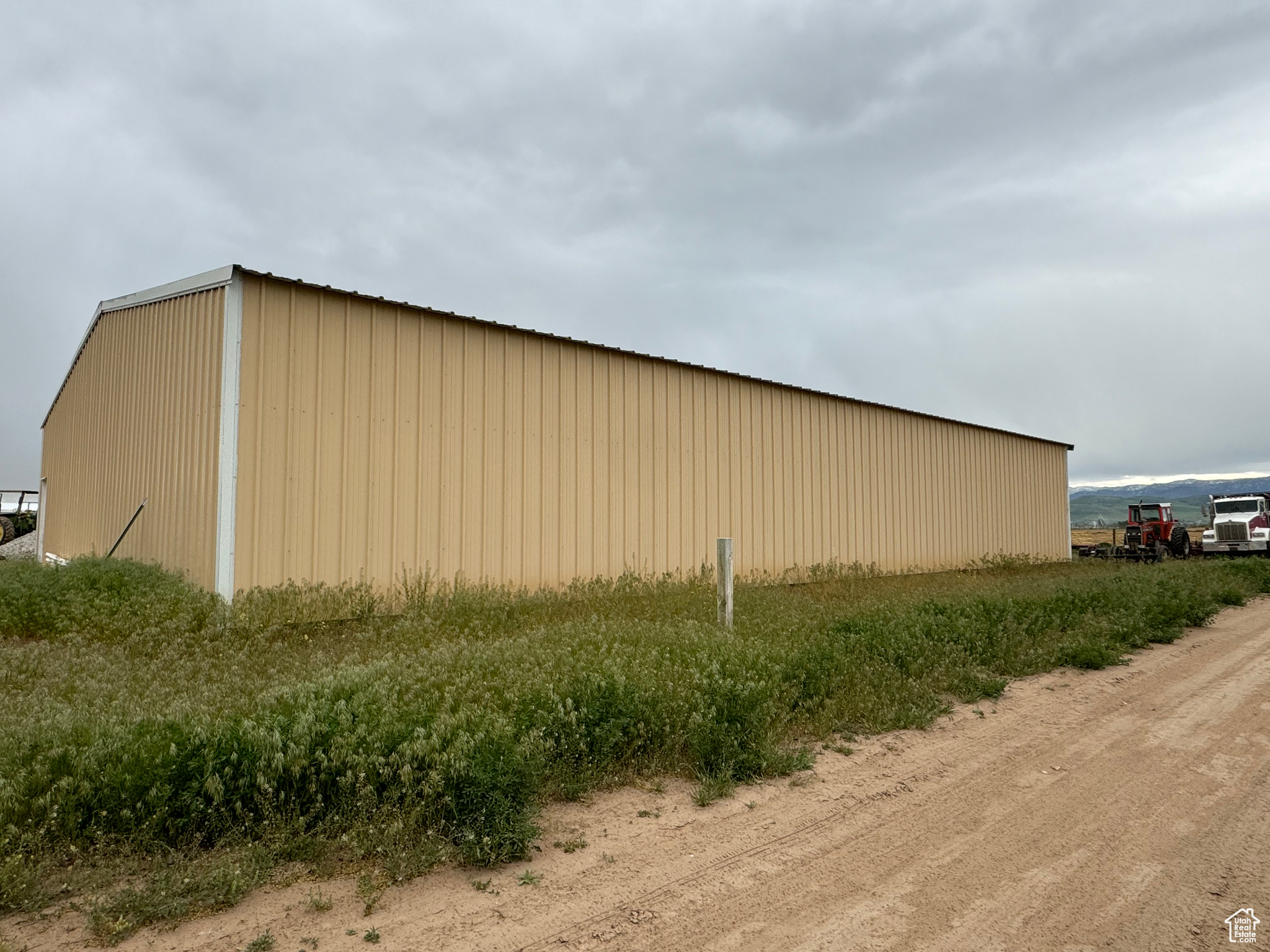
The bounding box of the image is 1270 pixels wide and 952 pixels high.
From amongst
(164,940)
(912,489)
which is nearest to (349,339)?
(164,940)

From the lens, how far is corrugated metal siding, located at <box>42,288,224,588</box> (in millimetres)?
9969

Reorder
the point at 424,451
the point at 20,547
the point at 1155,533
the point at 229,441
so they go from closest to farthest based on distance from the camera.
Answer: the point at 229,441
the point at 424,451
the point at 20,547
the point at 1155,533

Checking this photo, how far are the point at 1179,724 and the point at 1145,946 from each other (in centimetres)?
360

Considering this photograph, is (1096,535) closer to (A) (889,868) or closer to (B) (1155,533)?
(B) (1155,533)

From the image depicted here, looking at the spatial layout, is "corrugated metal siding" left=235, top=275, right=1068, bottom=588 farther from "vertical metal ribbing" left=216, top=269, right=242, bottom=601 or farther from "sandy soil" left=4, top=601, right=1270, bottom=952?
"sandy soil" left=4, top=601, right=1270, bottom=952

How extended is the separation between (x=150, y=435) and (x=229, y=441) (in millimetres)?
3849

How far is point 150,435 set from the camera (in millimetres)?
12125

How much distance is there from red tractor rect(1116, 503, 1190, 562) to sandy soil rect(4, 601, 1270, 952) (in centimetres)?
2191

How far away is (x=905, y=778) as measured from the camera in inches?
192

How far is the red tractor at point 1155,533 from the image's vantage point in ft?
80.8

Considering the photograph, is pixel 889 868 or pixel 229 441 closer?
pixel 889 868

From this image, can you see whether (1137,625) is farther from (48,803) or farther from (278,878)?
(48,803)

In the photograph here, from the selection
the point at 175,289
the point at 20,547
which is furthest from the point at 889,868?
the point at 20,547

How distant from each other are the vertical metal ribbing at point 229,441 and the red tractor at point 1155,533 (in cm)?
2433
